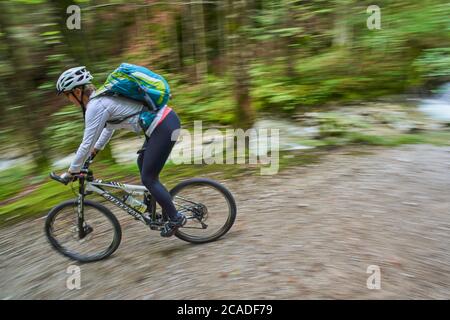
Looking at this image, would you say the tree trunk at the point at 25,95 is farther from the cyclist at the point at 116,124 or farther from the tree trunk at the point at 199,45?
the tree trunk at the point at 199,45

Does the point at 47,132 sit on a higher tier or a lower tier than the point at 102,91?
lower

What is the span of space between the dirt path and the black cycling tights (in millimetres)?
784

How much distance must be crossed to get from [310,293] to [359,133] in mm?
5630

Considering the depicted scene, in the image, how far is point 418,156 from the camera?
718cm

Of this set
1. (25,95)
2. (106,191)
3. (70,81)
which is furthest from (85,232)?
(25,95)

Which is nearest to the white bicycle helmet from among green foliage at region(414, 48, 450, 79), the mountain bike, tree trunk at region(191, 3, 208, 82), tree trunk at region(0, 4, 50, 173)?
the mountain bike

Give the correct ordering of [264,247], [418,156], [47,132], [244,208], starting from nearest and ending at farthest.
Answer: [264,247], [244,208], [418,156], [47,132]

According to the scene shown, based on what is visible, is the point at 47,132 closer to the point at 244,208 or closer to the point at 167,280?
the point at 244,208

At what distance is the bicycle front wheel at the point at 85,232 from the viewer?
4.47m

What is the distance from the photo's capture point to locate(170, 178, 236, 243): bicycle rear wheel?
14.8 feet

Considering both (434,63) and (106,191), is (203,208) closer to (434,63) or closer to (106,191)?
(106,191)

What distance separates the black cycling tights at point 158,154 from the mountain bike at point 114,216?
0.90 ft

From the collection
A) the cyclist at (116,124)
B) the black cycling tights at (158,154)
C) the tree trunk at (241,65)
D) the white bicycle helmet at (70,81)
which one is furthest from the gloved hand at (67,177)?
the tree trunk at (241,65)
